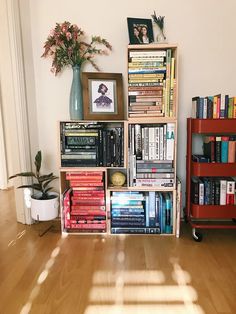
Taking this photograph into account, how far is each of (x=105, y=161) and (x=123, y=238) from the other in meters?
0.62

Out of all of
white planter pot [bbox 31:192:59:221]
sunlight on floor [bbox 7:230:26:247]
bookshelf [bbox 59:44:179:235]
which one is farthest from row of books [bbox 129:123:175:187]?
sunlight on floor [bbox 7:230:26:247]

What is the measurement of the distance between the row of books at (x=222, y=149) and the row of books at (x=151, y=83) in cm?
37

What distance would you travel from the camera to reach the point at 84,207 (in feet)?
6.86

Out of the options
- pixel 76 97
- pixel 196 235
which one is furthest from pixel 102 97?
pixel 196 235

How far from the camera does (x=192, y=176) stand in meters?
2.02

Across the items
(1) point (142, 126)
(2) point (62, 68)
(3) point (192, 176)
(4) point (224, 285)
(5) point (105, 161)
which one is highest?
(2) point (62, 68)

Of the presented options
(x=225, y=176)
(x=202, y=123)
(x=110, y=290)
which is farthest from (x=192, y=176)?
(x=110, y=290)

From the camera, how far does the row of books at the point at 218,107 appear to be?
6.08 ft

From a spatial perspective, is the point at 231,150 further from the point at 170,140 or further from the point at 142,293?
the point at 142,293

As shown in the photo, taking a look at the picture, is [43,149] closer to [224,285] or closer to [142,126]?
→ [142,126]

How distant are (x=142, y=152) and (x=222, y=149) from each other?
58 centimetres

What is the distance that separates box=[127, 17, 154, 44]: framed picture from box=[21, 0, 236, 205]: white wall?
0.11 meters

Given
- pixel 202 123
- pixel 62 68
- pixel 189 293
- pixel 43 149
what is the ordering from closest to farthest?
pixel 189 293
pixel 202 123
pixel 62 68
pixel 43 149

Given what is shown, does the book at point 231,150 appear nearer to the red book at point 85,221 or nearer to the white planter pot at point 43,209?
the red book at point 85,221
